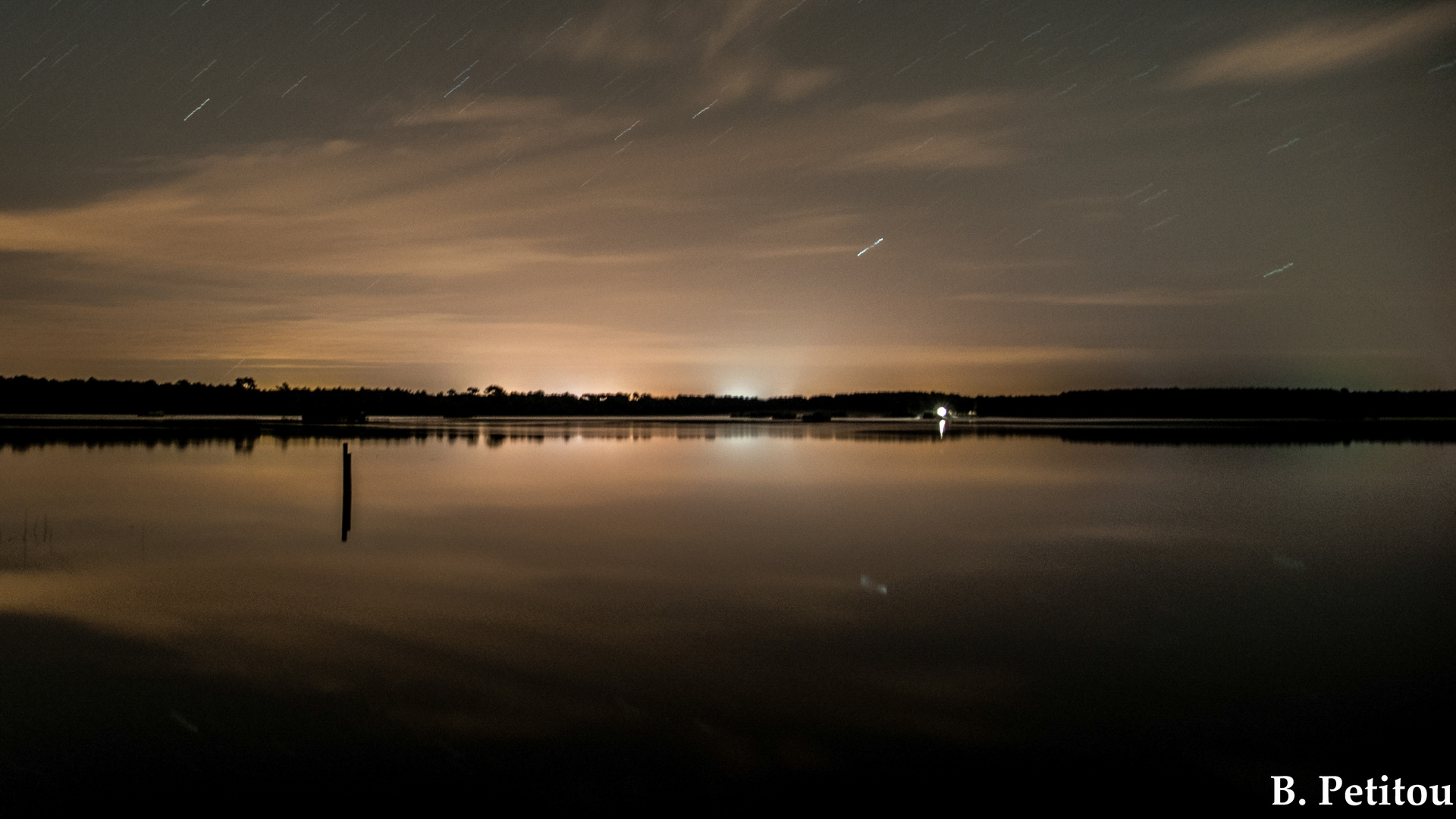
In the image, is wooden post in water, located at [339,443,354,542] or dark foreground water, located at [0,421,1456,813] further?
wooden post in water, located at [339,443,354,542]

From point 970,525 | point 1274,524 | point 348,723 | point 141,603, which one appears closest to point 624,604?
point 348,723

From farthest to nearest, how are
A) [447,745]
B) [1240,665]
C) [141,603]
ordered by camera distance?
[141,603] → [1240,665] → [447,745]

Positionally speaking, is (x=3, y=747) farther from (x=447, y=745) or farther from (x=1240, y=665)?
(x=1240, y=665)

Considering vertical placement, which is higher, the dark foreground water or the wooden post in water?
the wooden post in water

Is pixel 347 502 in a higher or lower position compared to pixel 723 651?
higher

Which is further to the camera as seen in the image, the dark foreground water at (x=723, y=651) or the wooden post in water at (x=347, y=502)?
the wooden post in water at (x=347, y=502)

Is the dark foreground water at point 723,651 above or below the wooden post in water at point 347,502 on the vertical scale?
below

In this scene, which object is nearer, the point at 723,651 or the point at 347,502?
the point at 723,651

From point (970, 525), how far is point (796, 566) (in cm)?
737

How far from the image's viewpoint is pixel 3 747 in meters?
7.74

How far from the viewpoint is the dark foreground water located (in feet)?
24.5

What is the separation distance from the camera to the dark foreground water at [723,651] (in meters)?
7.45

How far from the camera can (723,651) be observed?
426 inches

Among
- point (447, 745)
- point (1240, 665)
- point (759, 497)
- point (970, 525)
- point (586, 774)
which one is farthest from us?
point (759, 497)
